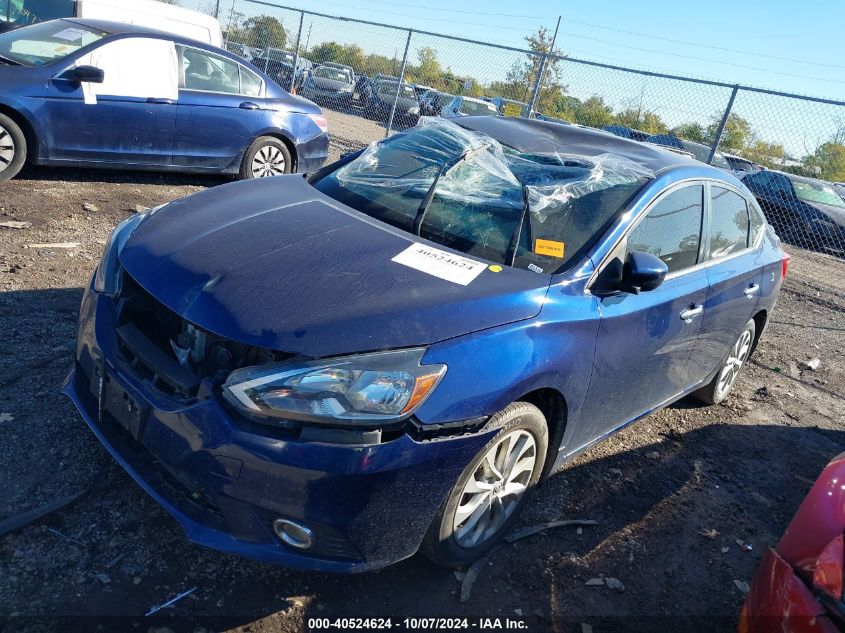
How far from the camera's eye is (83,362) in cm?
283

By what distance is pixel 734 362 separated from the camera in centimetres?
494

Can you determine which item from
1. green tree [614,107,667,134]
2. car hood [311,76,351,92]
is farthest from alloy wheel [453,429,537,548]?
car hood [311,76,351,92]

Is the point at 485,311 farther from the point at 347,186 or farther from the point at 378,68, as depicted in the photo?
the point at 378,68

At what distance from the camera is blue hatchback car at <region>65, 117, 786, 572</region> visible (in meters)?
2.28

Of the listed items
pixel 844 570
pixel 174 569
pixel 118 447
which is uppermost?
pixel 844 570

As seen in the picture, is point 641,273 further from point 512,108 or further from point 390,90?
point 512,108

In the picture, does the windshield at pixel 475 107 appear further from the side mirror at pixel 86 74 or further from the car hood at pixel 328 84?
the side mirror at pixel 86 74

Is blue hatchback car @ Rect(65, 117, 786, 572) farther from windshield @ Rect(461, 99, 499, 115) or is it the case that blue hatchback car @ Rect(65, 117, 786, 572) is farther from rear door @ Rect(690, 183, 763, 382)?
windshield @ Rect(461, 99, 499, 115)

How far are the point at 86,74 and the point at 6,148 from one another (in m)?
0.98

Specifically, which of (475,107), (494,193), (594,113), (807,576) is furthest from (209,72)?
(475,107)

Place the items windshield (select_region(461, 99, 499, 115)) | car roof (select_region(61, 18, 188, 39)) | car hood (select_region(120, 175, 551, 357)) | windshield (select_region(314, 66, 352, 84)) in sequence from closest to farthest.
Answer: car hood (select_region(120, 175, 551, 357)) < car roof (select_region(61, 18, 188, 39)) < windshield (select_region(461, 99, 499, 115)) < windshield (select_region(314, 66, 352, 84))

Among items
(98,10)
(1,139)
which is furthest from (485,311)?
(98,10)

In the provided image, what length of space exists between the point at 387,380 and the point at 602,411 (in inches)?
54.4

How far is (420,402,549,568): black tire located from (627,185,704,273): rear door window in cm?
100
